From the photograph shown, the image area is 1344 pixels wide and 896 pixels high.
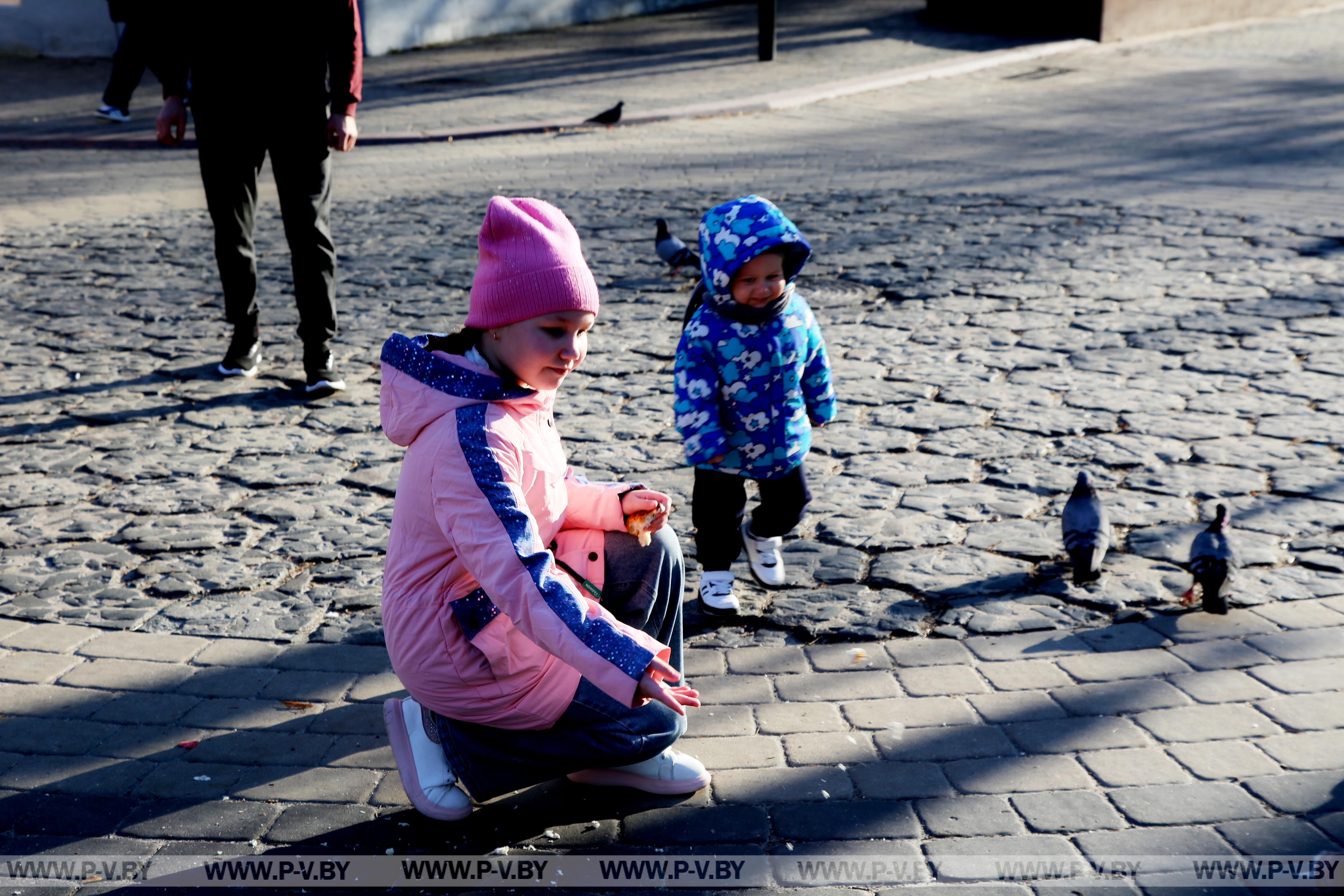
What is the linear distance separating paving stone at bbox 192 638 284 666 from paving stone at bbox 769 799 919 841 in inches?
56.8

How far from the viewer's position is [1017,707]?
115 inches

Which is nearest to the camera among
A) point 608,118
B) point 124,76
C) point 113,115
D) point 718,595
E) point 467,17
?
point 718,595

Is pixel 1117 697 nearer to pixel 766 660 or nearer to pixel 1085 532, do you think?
pixel 1085 532

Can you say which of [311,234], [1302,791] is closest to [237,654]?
[311,234]

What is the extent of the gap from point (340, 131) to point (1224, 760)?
13.5 feet

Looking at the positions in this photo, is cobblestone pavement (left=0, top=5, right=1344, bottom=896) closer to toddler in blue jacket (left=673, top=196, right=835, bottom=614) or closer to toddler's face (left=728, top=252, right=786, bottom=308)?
toddler in blue jacket (left=673, top=196, right=835, bottom=614)

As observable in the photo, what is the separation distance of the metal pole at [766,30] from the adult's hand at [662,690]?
45.4 ft

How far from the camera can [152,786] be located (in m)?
2.68

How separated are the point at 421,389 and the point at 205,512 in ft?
7.05

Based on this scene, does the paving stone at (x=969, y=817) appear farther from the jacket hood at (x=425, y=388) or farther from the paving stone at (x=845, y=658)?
the jacket hood at (x=425, y=388)

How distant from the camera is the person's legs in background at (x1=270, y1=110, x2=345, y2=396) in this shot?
16.1 feet

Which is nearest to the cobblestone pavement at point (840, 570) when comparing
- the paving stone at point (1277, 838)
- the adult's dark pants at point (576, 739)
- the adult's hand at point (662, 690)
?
the paving stone at point (1277, 838)

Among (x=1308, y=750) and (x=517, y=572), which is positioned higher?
(x=517, y=572)

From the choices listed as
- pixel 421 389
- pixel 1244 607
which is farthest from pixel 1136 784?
pixel 421 389
